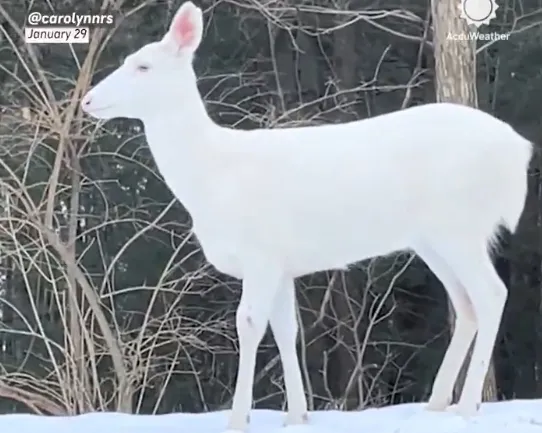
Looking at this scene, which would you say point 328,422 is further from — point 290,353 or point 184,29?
point 184,29

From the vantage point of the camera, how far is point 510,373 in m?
1.94

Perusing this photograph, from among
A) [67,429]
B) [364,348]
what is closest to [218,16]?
[364,348]

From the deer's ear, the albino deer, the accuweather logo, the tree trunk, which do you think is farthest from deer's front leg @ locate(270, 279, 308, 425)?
the accuweather logo

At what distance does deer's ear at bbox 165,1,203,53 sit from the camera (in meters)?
1.67

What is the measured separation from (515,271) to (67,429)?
1008mm

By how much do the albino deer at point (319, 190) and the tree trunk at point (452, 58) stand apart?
10.9 inches

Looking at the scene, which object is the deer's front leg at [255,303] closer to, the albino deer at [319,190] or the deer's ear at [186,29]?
the albino deer at [319,190]

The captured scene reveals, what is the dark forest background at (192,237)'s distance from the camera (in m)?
1.94

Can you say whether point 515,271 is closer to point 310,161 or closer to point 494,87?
point 494,87

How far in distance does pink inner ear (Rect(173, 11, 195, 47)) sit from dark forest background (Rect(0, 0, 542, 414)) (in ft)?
0.88

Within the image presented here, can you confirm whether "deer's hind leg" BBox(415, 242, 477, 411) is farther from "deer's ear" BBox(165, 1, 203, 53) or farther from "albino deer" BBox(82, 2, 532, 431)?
"deer's ear" BBox(165, 1, 203, 53)

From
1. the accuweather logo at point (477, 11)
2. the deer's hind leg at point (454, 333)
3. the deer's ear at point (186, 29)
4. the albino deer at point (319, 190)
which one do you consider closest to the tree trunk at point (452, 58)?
the accuweather logo at point (477, 11)

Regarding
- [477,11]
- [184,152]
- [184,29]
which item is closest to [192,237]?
[184,152]

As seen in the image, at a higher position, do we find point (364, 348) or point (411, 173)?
point (411, 173)
